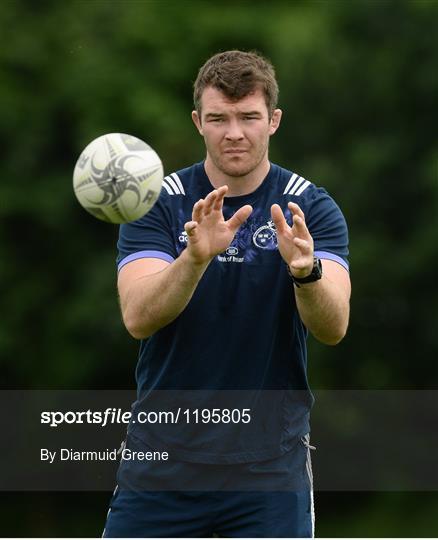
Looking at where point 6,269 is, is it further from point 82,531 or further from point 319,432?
point 319,432

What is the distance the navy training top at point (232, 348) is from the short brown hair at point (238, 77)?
1.72 feet

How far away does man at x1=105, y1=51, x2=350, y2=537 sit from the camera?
6.41 meters

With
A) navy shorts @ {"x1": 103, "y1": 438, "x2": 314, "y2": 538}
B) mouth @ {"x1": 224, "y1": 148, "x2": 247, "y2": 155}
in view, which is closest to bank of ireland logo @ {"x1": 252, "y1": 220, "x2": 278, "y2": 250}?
mouth @ {"x1": 224, "y1": 148, "x2": 247, "y2": 155}

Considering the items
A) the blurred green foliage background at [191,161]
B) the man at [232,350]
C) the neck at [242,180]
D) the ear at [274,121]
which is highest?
the blurred green foliage background at [191,161]

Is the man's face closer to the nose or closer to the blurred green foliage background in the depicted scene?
the nose

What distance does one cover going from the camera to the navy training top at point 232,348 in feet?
21.2

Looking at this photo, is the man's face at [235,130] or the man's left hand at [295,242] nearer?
the man's left hand at [295,242]

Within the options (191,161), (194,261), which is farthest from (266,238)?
(191,161)

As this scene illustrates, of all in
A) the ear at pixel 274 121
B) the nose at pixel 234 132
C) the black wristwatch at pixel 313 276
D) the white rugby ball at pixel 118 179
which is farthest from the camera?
the ear at pixel 274 121

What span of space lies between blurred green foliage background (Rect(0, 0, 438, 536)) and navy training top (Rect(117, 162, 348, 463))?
12.2m

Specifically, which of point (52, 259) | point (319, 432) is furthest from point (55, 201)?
point (319, 432)

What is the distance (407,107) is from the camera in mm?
20000

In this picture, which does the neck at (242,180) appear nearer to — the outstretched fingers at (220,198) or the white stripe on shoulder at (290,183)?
the white stripe on shoulder at (290,183)

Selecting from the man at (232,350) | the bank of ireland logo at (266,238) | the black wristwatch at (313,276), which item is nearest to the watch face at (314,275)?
the black wristwatch at (313,276)
